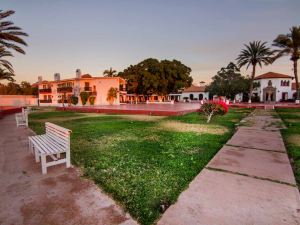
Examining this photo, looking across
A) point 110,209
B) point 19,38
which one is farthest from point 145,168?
point 19,38

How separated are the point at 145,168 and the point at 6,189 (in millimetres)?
2822

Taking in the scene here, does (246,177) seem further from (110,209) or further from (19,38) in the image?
(19,38)

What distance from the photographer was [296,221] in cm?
269

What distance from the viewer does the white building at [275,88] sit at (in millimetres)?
50938

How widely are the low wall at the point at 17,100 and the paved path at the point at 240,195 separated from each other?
55.4 m

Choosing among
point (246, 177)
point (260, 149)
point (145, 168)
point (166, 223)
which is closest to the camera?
point (166, 223)

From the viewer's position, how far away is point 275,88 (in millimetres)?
50750

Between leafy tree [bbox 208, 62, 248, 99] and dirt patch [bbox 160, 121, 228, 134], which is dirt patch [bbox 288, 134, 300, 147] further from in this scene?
leafy tree [bbox 208, 62, 248, 99]

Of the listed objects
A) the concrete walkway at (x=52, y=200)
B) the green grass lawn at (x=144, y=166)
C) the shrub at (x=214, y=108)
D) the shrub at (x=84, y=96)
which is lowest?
the concrete walkway at (x=52, y=200)

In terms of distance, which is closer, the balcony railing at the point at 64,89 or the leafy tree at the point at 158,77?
the balcony railing at the point at 64,89

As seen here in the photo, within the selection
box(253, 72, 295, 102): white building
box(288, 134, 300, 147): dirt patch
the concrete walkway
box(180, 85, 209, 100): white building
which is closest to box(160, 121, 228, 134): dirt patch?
box(288, 134, 300, 147): dirt patch

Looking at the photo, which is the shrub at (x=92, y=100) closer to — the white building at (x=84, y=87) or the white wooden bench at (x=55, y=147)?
the white building at (x=84, y=87)

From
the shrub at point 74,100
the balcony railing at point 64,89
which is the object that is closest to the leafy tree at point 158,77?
the balcony railing at point 64,89

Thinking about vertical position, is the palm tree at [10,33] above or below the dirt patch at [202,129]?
above
